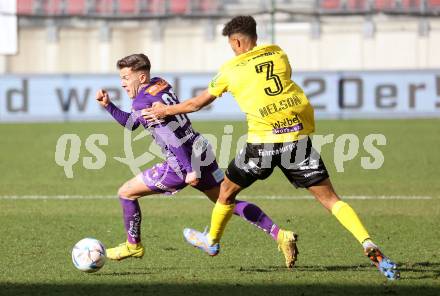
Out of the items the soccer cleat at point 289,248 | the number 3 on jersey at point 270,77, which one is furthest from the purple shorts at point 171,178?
the number 3 on jersey at point 270,77

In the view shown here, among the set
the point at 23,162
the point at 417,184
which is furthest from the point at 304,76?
the point at 417,184

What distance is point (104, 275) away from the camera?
25.6ft

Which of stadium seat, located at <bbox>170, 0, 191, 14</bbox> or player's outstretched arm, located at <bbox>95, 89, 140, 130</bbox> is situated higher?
stadium seat, located at <bbox>170, 0, 191, 14</bbox>

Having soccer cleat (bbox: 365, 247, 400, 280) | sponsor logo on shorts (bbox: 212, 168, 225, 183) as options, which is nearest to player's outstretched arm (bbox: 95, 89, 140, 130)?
sponsor logo on shorts (bbox: 212, 168, 225, 183)

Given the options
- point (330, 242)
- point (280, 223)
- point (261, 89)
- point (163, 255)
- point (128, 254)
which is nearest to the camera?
point (261, 89)

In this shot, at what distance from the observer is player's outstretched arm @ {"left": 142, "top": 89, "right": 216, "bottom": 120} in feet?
24.5

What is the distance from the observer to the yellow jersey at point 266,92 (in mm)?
7465

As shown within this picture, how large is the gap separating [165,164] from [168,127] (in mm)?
362

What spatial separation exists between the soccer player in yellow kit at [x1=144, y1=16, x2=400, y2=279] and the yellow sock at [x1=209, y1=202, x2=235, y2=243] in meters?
0.39

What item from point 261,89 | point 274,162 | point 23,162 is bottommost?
point 23,162

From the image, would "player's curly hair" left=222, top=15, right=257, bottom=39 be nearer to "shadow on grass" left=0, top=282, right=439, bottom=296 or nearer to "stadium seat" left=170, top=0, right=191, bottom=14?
"shadow on grass" left=0, top=282, right=439, bottom=296

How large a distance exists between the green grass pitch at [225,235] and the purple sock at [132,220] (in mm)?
250

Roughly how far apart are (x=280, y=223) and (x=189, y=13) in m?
20.5

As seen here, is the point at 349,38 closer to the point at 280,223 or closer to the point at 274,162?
the point at 280,223
